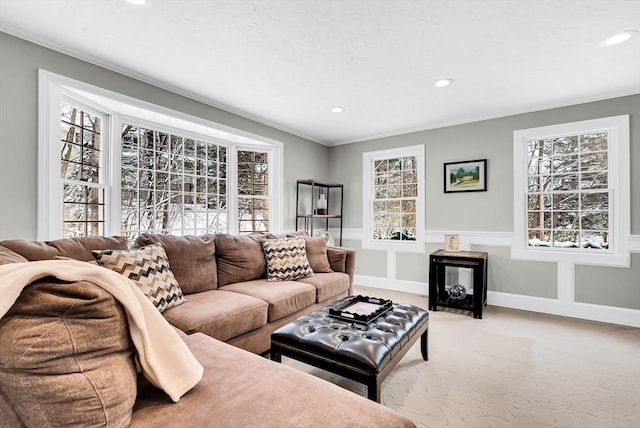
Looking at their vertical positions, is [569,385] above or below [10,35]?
below

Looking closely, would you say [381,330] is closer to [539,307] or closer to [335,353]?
[335,353]

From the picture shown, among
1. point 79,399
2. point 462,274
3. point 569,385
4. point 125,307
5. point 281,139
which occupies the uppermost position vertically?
point 281,139

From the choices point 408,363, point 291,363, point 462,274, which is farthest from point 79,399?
point 462,274

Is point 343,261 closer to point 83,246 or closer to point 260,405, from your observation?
point 83,246

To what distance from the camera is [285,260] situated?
3.19 metres

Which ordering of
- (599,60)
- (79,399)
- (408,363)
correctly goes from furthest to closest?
1. (599,60)
2. (408,363)
3. (79,399)

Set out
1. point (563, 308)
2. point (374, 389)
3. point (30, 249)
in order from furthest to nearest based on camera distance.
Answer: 1. point (563, 308)
2. point (30, 249)
3. point (374, 389)

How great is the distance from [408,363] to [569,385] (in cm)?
106

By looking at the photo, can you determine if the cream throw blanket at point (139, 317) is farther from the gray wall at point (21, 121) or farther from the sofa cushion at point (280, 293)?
the gray wall at point (21, 121)

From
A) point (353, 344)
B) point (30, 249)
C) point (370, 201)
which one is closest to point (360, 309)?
point (353, 344)

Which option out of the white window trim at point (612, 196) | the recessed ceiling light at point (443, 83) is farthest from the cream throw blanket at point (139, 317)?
the white window trim at point (612, 196)

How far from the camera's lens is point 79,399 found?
75 cm

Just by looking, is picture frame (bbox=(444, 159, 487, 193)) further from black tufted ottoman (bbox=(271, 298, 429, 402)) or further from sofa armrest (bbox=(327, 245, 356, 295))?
black tufted ottoman (bbox=(271, 298, 429, 402))

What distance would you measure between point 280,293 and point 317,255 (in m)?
1.02
